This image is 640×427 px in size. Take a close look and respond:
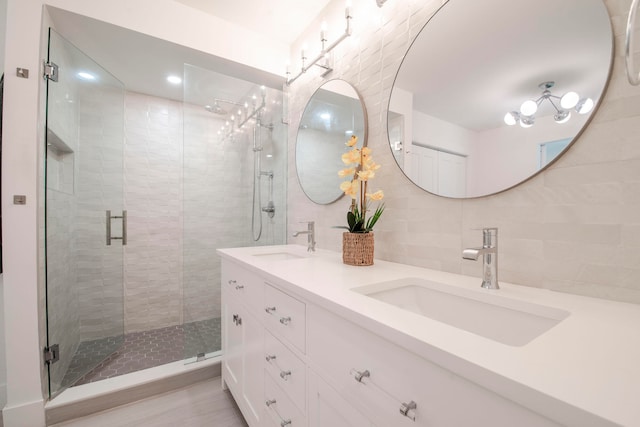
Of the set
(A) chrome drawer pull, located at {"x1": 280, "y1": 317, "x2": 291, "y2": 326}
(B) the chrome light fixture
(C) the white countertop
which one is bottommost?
(A) chrome drawer pull, located at {"x1": 280, "y1": 317, "x2": 291, "y2": 326}

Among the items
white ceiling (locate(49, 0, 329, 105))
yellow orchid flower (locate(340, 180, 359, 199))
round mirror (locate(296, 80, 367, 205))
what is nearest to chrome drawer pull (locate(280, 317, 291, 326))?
yellow orchid flower (locate(340, 180, 359, 199))

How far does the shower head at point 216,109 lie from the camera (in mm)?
2239

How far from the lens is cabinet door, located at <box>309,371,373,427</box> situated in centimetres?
66

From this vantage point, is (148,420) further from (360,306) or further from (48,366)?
(360,306)

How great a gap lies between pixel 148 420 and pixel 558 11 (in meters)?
2.60

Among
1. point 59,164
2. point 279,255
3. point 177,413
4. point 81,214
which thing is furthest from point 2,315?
point 279,255

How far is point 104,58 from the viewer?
6.97 feet

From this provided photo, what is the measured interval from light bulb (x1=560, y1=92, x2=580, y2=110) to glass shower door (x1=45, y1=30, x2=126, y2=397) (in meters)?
2.50

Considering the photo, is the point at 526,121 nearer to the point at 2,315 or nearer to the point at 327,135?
the point at 327,135

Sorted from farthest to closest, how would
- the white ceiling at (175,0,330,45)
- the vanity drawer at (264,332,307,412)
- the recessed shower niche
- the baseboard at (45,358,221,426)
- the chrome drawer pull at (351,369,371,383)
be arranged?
the white ceiling at (175,0,330,45)
the recessed shower niche
the baseboard at (45,358,221,426)
the vanity drawer at (264,332,307,412)
the chrome drawer pull at (351,369,371,383)

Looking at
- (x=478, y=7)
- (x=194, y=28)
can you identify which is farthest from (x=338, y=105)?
(x=194, y=28)

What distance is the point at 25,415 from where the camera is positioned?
1.46 meters

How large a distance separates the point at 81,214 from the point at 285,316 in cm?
217

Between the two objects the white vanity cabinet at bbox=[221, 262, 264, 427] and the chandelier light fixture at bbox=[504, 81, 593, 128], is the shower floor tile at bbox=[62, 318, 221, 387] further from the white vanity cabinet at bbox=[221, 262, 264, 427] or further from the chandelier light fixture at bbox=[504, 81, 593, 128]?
Result: the chandelier light fixture at bbox=[504, 81, 593, 128]
